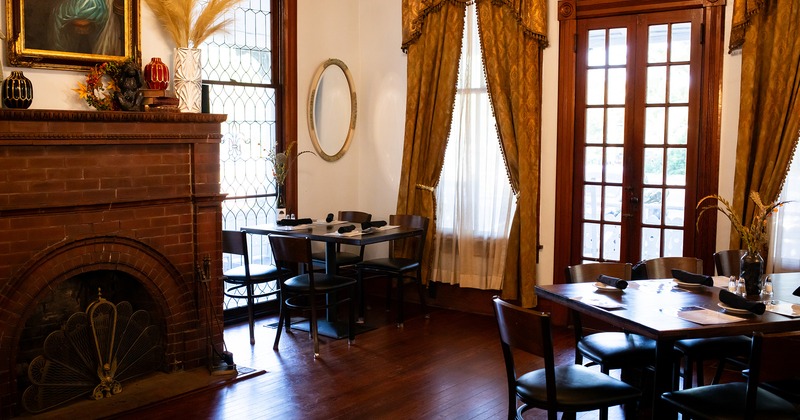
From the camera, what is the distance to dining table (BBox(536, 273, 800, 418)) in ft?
11.1

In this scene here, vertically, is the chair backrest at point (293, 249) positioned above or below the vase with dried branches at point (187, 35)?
below

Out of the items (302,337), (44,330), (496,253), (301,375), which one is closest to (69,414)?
(44,330)

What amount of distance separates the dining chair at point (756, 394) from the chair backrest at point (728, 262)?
4.47 feet

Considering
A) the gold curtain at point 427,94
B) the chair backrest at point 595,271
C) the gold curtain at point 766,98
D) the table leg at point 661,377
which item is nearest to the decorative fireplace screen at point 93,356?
the chair backrest at point 595,271

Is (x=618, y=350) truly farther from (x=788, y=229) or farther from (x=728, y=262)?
(x=788, y=229)

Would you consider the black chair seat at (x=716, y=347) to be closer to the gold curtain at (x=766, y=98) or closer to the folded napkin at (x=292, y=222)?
the gold curtain at (x=766, y=98)

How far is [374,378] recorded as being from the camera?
512cm

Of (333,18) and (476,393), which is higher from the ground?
(333,18)

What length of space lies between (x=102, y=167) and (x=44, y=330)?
1.04 m

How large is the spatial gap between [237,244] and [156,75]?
1.34 m

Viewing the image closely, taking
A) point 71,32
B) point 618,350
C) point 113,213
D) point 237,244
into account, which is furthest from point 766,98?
point 71,32

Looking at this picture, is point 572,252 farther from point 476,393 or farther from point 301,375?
point 301,375

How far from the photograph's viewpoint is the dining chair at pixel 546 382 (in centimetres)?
329

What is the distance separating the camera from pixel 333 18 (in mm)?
7355
